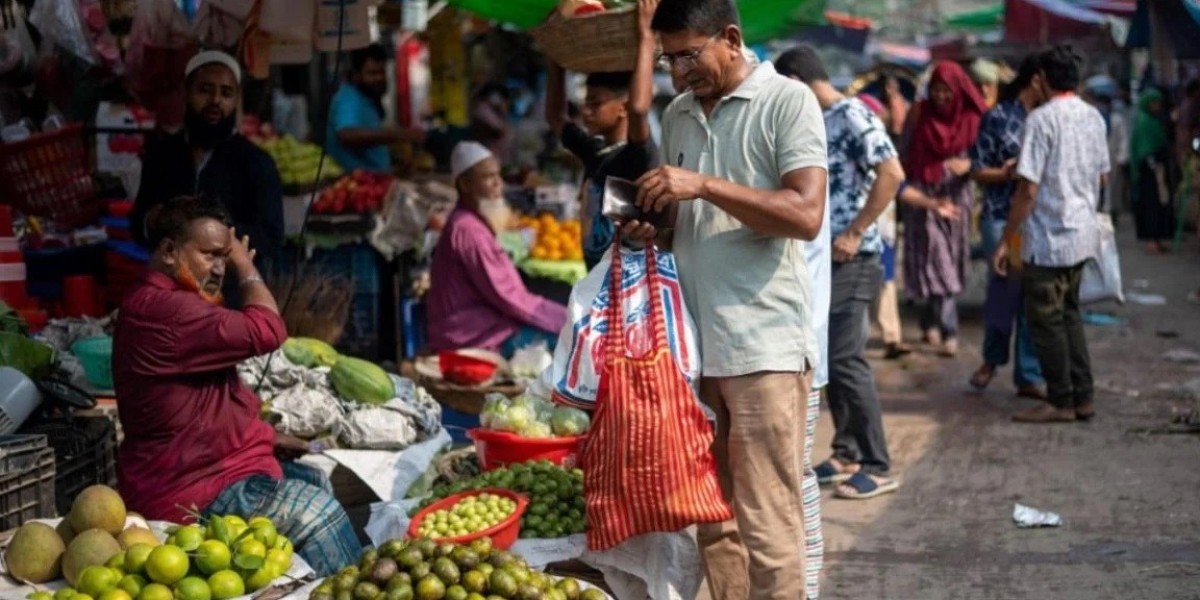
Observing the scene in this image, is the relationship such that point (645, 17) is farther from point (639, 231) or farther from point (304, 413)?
point (304, 413)

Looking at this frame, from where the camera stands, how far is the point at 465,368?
733 cm

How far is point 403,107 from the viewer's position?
17219mm

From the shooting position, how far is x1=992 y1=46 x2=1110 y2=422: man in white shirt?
26.1 feet

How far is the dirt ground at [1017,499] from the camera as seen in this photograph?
5836 millimetres

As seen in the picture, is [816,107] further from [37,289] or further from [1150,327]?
[1150,327]

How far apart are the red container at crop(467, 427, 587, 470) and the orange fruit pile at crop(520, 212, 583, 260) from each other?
3639mm

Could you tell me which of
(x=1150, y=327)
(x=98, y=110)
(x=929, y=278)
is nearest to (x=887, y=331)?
(x=929, y=278)

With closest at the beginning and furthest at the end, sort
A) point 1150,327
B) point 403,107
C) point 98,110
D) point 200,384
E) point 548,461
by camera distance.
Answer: point 200,384, point 548,461, point 98,110, point 1150,327, point 403,107

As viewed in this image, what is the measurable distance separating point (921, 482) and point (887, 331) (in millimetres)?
3419

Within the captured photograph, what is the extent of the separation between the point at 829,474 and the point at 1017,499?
2.86 feet

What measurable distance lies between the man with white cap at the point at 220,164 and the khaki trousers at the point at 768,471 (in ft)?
9.85

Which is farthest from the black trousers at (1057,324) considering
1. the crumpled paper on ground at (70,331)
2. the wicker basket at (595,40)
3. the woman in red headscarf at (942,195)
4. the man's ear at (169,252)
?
the man's ear at (169,252)

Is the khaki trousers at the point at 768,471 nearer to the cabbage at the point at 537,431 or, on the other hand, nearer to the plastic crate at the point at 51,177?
the cabbage at the point at 537,431

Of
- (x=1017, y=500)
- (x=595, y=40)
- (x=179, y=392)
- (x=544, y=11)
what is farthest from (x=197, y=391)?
(x=1017, y=500)
